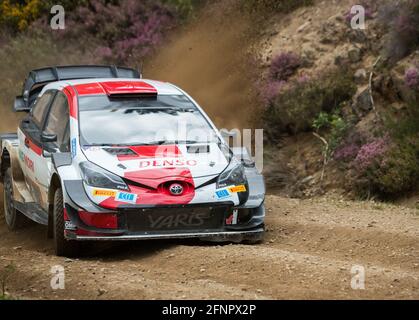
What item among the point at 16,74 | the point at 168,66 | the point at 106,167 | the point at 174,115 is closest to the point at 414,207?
the point at 174,115

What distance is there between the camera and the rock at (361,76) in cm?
1598

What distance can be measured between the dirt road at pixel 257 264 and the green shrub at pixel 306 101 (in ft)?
17.5

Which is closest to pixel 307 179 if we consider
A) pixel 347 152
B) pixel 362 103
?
pixel 347 152

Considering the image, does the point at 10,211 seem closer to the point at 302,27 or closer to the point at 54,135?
the point at 54,135

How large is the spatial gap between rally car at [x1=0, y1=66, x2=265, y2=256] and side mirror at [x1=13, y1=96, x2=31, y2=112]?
2.76 feet

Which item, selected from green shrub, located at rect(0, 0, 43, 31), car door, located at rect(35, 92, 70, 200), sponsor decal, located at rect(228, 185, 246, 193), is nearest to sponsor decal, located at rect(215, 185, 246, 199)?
sponsor decal, located at rect(228, 185, 246, 193)

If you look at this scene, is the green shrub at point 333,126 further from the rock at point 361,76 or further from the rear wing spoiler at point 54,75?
the rear wing spoiler at point 54,75

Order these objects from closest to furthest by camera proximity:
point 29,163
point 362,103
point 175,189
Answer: point 175,189, point 29,163, point 362,103

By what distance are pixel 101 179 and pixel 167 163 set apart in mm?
686

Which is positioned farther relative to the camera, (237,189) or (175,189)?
(237,189)

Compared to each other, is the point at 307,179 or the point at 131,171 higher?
the point at 131,171

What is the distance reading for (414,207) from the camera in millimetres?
12680

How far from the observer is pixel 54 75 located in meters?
12.1
